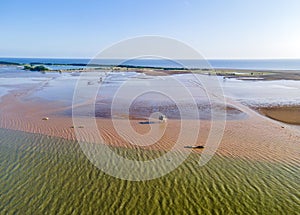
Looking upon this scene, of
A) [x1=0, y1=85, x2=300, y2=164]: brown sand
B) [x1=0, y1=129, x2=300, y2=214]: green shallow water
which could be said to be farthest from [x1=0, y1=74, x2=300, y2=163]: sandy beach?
[x1=0, y1=129, x2=300, y2=214]: green shallow water

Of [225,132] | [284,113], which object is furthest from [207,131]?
[284,113]

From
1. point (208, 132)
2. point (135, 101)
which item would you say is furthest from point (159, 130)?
point (135, 101)

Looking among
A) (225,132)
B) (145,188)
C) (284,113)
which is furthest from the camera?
(284,113)

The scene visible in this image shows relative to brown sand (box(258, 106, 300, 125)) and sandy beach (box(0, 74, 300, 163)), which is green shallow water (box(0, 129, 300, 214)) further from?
brown sand (box(258, 106, 300, 125))

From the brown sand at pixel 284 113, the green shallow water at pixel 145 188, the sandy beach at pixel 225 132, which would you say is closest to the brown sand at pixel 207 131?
the sandy beach at pixel 225 132

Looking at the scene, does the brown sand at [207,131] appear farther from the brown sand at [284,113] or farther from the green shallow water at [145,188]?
the green shallow water at [145,188]

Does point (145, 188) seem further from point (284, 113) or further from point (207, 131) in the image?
point (284, 113)
